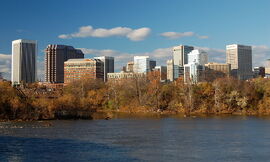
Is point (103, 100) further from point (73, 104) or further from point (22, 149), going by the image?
point (22, 149)

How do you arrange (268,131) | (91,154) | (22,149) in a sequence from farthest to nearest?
(268,131)
(22,149)
(91,154)

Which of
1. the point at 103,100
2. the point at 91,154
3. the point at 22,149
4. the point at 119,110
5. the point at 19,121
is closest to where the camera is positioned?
the point at 91,154

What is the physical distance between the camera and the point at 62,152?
33.6 metres

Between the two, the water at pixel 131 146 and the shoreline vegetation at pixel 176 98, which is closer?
the water at pixel 131 146

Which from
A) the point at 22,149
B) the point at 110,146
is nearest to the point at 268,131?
the point at 110,146

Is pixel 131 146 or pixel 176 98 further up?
pixel 176 98

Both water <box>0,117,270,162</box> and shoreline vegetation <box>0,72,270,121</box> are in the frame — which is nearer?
water <box>0,117,270,162</box>

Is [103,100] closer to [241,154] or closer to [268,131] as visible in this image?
[268,131]

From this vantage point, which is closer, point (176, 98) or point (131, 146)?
point (131, 146)

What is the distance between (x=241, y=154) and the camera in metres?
32.7

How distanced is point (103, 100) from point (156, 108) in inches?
766

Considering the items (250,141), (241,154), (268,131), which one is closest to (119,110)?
(268,131)

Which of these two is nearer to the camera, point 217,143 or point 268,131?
point 217,143

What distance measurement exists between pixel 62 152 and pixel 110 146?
535 cm
